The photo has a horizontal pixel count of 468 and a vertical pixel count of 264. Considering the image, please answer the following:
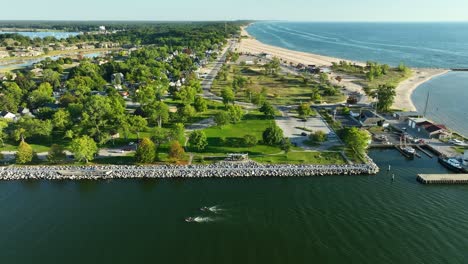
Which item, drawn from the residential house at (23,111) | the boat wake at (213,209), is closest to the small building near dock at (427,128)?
the boat wake at (213,209)

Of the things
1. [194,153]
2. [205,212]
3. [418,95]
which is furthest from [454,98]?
[205,212]

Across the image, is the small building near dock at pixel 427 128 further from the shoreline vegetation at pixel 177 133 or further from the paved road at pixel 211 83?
the paved road at pixel 211 83

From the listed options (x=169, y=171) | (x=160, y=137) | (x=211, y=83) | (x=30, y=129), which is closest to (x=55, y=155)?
(x=30, y=129)

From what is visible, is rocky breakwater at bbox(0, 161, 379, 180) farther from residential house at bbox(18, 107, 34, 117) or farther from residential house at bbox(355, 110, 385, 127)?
residential house at bbox(18, 107, 34, 117)

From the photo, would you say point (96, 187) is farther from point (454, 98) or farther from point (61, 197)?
point (454, 98)

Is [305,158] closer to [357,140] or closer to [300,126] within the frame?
[357,140]

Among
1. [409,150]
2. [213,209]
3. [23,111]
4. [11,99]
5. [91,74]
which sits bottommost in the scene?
[213,209]
